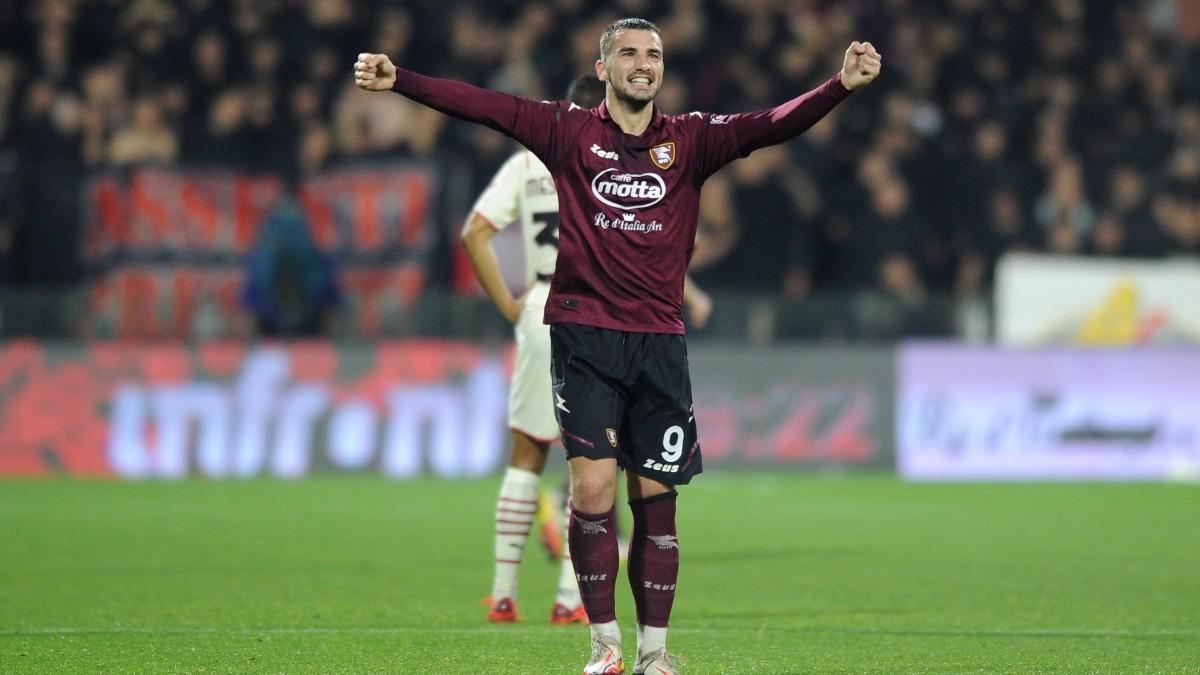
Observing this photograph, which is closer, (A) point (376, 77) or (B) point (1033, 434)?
(A) point (376, 77)

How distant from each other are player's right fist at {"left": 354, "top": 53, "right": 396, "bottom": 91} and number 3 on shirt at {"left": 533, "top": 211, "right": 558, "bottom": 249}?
2359mm

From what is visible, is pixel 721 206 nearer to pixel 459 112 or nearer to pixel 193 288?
pixel 193 288

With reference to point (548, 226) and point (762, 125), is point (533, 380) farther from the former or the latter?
point (762, 125)

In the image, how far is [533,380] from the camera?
7.82 meters

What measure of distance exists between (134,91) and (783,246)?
19.7ft

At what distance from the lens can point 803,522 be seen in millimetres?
12570

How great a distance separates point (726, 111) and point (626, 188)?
12.1m

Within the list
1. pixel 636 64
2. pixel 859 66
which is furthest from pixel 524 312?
pixel 859 66

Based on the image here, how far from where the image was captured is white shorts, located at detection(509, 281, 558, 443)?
779cm

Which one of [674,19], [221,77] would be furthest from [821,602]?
[674,19]

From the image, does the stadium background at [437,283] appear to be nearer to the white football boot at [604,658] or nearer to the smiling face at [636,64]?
the white football boot at [604,658]

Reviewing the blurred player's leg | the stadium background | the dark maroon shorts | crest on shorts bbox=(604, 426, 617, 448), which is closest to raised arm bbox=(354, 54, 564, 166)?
the dark maroon shorts

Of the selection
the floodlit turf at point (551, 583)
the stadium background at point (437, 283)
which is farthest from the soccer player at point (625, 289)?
the stadium background at point (437, 283)

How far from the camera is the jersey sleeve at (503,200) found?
7.71 m
